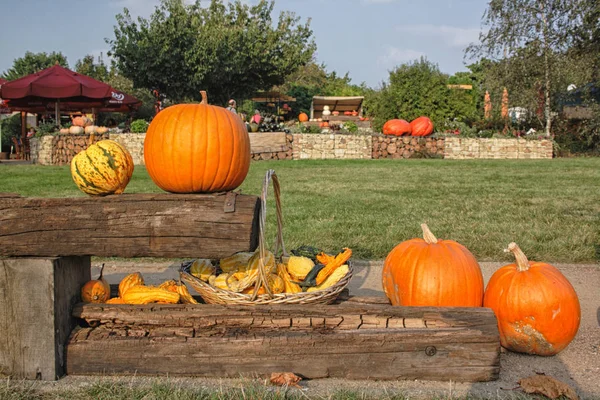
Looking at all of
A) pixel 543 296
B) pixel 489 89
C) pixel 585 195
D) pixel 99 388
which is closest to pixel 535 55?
pixel 489 89

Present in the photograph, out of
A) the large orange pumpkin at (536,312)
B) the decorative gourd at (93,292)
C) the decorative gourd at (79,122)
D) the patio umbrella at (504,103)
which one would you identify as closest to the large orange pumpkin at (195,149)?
the decorative gourd at (93,292)

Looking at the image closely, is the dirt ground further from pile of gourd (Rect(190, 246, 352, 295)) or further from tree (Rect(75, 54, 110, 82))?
tree (Rect(75, 54, 110, 82))

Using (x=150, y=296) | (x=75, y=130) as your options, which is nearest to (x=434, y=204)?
(x=150, y=296)

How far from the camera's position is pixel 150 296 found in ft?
10.6

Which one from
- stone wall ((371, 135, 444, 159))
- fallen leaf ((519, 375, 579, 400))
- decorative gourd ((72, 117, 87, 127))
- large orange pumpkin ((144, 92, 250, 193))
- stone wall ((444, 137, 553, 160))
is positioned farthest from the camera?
stone wall ((371, 135, 444, 159))

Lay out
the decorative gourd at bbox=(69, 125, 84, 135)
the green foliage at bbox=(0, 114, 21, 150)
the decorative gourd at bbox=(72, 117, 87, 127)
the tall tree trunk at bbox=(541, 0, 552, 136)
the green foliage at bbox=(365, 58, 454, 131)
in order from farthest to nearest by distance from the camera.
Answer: the green foliage at bbox=(0, 114, 21, 150), the green foliage at bbox=(365, 58, 454, 131), the tall tree trunk at bbox=(541, 0, 552, 136), the decorative gourd at bbox=(72, 117, 87, 127), the decorative gourd at bbox=(69, 125, 84, 135)

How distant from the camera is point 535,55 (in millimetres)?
23953

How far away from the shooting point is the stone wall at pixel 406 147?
1994 cm

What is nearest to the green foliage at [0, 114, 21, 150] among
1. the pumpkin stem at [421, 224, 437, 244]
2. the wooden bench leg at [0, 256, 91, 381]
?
the wooden bench leg at [0, 256, 91, 381]

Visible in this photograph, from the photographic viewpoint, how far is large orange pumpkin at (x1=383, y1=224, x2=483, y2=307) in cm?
326

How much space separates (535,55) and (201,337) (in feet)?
80.6

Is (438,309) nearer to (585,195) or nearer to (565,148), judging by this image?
(585,195)

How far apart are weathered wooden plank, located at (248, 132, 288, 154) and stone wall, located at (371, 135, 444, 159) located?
3312 mm

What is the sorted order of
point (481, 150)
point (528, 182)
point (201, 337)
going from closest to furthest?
point (201, 337), point (528, 182), point (481, 150)
